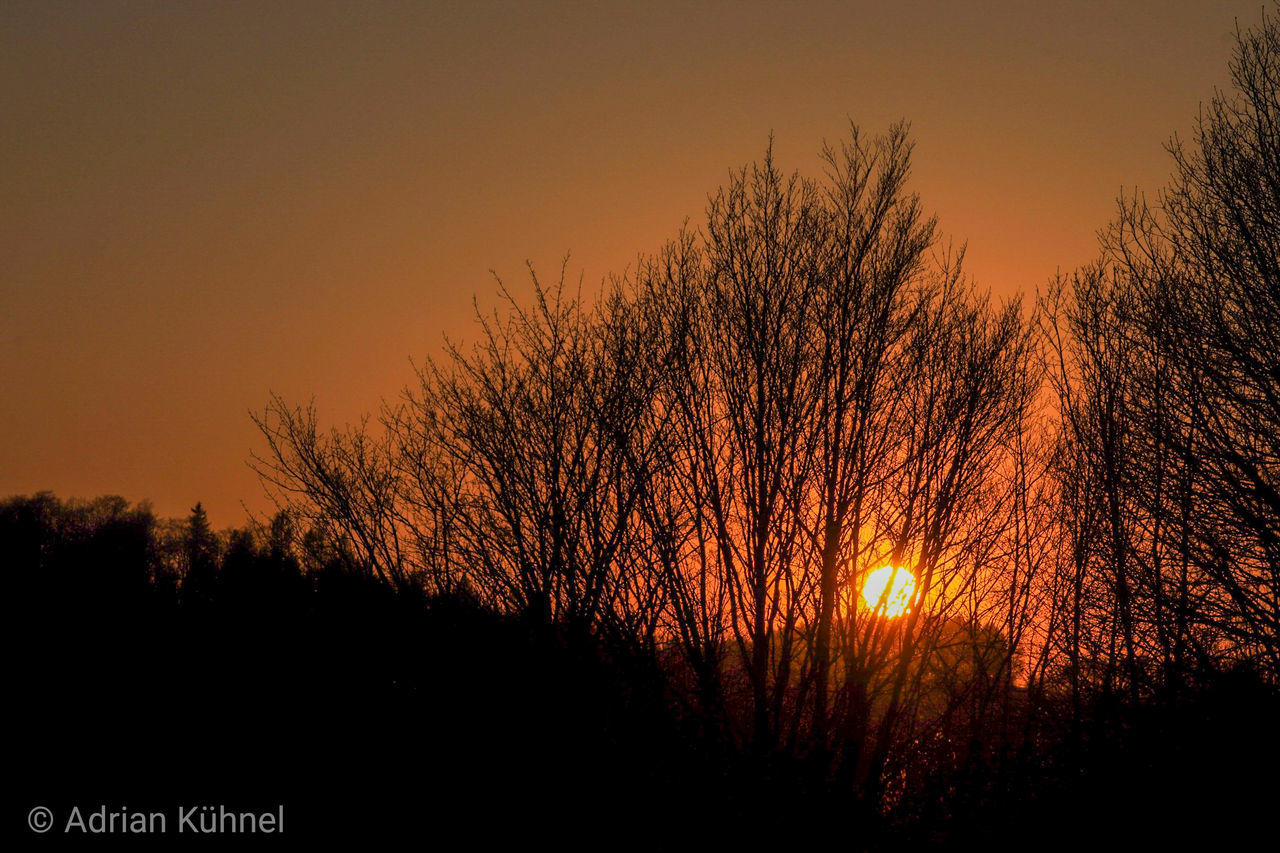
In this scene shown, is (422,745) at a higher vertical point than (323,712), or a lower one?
lower

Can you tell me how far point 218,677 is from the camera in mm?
8648

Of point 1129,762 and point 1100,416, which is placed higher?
point 1100,416

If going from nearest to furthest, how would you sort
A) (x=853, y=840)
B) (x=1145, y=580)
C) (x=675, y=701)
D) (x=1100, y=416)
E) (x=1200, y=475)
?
(x=853, y=840)
(x=675, y=701)
(x=1200, y=475)
(x=1145, y=580)
(x=1100, y=416)

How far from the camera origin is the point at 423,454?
1108 centimetres

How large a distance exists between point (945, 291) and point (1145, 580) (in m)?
4.46

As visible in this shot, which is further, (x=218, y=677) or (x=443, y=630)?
(x=443, y=630)

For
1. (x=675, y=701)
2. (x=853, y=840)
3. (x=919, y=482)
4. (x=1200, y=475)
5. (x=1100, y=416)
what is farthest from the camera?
(x=1100, y=416)

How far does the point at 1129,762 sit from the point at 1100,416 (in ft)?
13.1

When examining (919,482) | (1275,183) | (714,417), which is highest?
(1275,183)

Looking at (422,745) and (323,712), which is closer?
(422,745)

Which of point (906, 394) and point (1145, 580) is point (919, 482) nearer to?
point (906, 394)

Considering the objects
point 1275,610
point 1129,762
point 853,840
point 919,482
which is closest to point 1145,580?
point 1275,610

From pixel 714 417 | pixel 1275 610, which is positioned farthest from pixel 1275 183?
pixel 714 417

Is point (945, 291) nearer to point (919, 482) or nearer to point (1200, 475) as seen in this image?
point (919, 482)
